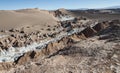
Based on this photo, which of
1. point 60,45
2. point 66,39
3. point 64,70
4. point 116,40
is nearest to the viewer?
point 64,70

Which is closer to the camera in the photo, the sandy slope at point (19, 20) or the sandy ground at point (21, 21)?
the sandy ground at point (21, 21)

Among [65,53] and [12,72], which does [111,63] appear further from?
[12,72]

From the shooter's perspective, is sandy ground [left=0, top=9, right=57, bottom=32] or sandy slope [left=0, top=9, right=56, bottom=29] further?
sandy slope [left=0, top=9, right=56, bottom=29]

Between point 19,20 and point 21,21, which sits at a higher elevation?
point 19,20

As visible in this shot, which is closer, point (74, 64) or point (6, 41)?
point (74, 64)

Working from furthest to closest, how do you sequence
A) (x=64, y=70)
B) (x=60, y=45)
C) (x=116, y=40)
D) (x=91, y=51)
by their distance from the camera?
(x=60, y=45)
(x=116, y=40)
(x=91, y=51)
(x=64, y=70)

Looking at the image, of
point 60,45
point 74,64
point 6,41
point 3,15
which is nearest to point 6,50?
point 6,41

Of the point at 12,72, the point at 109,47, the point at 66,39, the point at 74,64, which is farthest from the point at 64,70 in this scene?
the point at 66,39

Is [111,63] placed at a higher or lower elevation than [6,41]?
higher

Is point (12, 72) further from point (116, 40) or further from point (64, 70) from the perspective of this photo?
point (116, 40)

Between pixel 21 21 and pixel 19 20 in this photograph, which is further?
pixel 19 20
